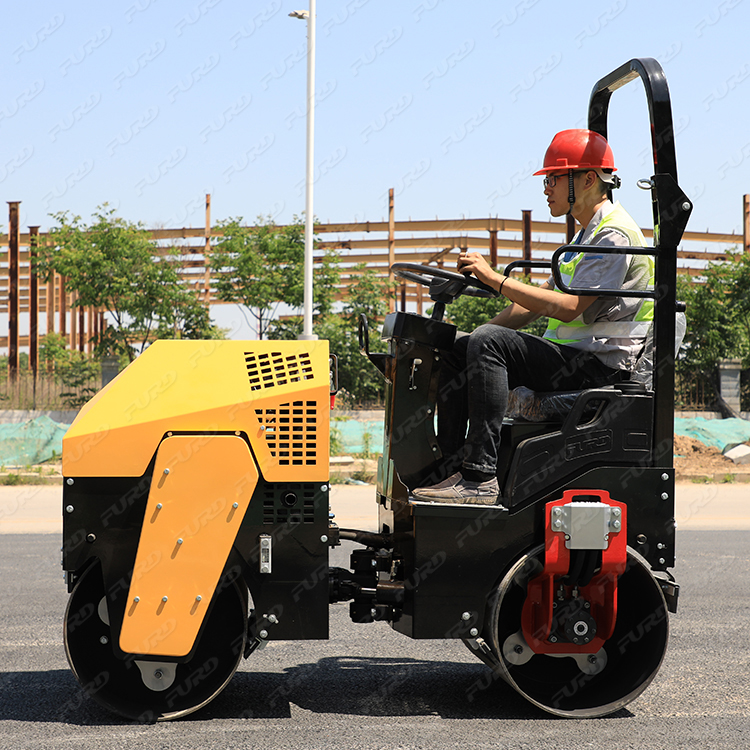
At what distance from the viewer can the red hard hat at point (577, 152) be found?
4199mm

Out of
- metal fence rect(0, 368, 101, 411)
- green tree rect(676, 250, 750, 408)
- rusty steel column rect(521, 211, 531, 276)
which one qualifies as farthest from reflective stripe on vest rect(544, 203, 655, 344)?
rusty steel column rect(521, 211, 531, 276)

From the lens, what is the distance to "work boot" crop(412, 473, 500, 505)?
152 inches

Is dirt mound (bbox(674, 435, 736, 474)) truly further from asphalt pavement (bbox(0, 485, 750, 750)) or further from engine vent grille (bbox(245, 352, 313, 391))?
engine vent grille (bbox(245, 352, 313, 391))

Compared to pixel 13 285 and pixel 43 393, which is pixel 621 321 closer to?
pixel 43 393

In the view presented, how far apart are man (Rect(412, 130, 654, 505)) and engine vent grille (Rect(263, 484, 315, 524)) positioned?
46 centimetres

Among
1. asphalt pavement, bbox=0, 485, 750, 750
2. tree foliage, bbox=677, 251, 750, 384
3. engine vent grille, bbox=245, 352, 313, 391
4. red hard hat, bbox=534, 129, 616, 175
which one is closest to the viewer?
asphalt pavement, bbox=0, 485, 750, 750

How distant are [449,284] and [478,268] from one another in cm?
16

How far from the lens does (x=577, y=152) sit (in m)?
4.20

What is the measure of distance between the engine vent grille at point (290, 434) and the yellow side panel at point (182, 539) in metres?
0.14

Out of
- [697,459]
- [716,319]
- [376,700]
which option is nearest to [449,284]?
[376,700]

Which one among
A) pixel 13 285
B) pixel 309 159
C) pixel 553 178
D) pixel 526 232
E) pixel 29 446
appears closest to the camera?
pixel 553 178

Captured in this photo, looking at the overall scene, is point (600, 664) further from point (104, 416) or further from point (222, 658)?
point (104, 416)

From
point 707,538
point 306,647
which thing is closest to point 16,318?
point 707,538

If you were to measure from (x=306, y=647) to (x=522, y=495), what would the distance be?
205 centimetres
